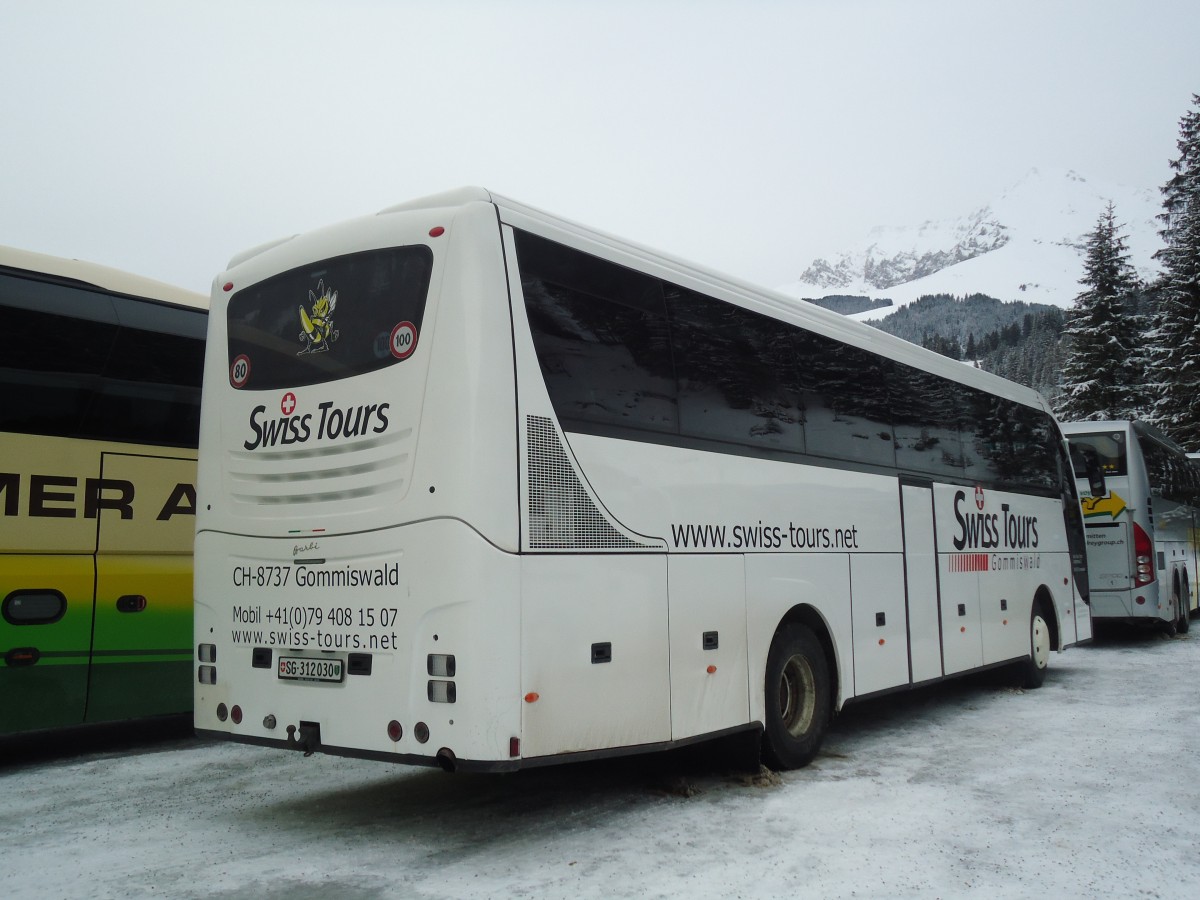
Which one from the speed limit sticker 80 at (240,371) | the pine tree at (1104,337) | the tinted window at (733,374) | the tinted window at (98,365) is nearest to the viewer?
the speed limit sticker 80 at (240,371)

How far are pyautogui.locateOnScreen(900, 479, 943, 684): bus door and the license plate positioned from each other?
17.9 ft

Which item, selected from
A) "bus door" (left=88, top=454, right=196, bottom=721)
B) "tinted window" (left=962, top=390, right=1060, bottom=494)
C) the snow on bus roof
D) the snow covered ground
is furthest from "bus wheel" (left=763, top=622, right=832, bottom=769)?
the snow on bus roof

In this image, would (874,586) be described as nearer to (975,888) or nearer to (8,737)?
(975,888)

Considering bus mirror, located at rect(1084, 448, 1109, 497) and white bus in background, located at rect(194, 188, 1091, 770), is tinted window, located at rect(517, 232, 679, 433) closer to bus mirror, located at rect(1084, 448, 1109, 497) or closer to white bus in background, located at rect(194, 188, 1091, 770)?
white bus in background, located at rect(194, 188, 1091, 770)

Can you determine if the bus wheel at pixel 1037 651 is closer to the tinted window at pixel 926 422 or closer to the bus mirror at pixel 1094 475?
the tinted window at pixel 926 422

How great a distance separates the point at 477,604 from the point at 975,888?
8.86 feet

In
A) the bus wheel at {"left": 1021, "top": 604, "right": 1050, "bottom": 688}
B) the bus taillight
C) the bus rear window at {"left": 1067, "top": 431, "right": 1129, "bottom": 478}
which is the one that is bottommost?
the bus wheel at {"left": 1021, "top": 604, "right": 1050, "bottom": 688}

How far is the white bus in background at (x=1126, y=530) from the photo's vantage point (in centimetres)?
1583

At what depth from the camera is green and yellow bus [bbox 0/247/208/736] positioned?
7777 mm

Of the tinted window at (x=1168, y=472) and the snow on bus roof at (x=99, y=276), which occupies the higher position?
the snow on bus roof at (x=99, y=276)

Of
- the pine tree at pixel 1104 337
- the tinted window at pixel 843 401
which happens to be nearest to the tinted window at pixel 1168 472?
the tinted window at pixel 843 401

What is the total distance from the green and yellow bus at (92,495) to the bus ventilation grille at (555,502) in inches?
179

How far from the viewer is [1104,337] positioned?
3947 cm

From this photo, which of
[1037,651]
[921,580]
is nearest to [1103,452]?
[1037,651]
